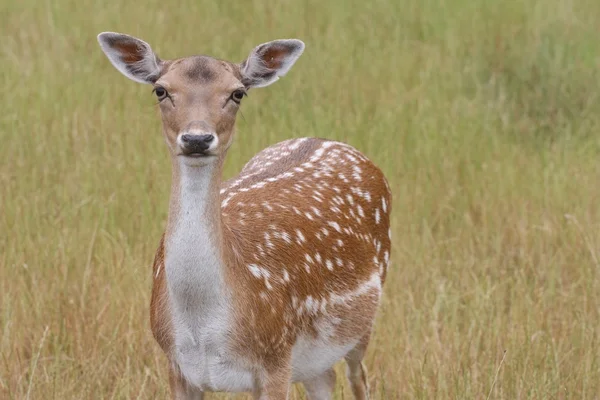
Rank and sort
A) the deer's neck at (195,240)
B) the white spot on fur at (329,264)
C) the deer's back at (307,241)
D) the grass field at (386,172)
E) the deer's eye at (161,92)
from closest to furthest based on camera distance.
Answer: the deer's neck at (195,240) → the deer's eye at (161,92) → the deer's back at (307,241) → the white spot on fur at (329,264) → the grass field at (386,172)

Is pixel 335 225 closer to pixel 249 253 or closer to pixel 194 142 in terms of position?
pixel 249 253

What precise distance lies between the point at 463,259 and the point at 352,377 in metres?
1.43

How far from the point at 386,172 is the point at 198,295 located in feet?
10.9

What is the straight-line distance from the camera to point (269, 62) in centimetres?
478

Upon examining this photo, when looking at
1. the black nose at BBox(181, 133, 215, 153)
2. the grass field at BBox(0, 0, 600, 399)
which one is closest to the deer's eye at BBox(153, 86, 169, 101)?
the black nose at BBox(181, 133, 215, 153)

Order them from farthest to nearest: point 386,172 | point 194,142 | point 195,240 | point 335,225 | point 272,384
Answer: point 386,172
point 335,225
point 272,384
point 195,240
point 194,142

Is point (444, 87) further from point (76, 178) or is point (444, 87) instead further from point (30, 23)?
point (30, 23)

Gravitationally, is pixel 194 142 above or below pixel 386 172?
above

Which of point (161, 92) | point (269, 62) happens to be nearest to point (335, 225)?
point (269, 62)

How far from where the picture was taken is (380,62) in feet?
29.4

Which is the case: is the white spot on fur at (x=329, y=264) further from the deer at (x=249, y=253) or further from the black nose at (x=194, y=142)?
the black nose at (x=194, y=142)

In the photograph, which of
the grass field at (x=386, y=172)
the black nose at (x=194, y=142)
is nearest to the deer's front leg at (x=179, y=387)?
the grass field at (x=386, y=172)

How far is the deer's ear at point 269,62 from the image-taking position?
4707 millimetres

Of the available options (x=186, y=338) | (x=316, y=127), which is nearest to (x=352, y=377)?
(x=186, y=338)
